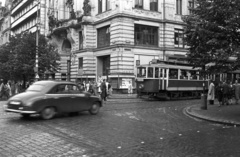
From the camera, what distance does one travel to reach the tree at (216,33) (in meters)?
11.1

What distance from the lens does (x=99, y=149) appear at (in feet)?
21.2

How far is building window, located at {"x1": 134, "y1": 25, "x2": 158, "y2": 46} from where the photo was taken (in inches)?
1235

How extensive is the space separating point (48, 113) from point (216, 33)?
8122 mm

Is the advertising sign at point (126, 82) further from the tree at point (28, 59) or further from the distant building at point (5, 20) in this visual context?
the distant building at point (5, 20)

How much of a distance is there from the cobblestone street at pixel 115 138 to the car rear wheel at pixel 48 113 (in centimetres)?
32

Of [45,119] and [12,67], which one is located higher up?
[12,67]

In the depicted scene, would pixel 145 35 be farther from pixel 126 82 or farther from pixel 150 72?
pixel 150 72

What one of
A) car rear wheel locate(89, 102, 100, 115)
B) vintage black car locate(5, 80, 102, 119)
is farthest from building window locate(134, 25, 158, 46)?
vintage black car locate(5, 80, 102, 119)

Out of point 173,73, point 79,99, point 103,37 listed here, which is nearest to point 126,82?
point 103,37

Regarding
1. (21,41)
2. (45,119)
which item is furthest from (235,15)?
(21,41)

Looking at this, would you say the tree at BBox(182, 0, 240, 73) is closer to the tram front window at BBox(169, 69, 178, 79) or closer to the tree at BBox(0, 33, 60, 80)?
the tram front window at BBox(169, 69, 178, 79)

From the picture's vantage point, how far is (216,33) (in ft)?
38.0

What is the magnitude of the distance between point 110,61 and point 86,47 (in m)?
5.18

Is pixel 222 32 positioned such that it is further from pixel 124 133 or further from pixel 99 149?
pixel 99 149
